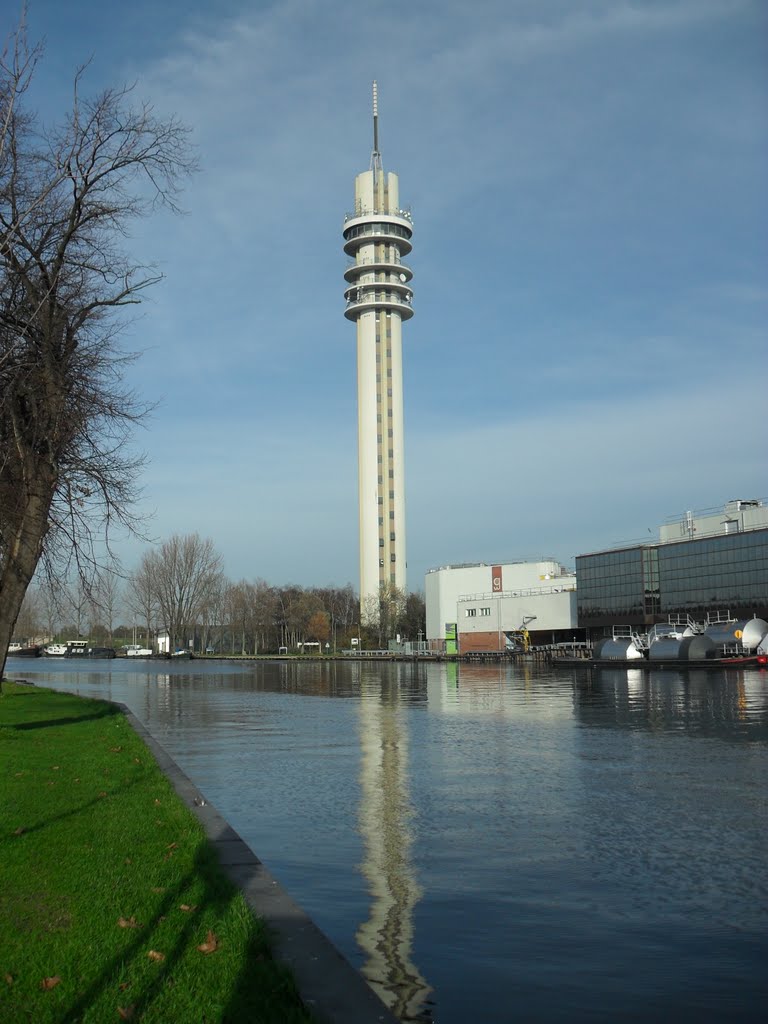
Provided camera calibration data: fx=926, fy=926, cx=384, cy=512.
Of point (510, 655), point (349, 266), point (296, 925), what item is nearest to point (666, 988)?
point (296, 925)

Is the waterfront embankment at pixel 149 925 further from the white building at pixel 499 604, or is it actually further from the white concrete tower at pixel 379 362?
the white concrete tower at pixel 379 362

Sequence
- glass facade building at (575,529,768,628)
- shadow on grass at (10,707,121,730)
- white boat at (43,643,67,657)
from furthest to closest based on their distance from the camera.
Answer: white boat at (43,643,67,657)
glass facade building at (575,529,768,628)
shadow on grass at (10,707,121,730)

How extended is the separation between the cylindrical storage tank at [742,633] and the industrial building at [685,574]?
8.15 metres

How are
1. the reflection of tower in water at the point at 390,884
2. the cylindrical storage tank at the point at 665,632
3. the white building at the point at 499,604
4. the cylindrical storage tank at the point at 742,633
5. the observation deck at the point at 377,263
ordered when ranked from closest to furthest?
the reflection of tower in water at the point at 390,884 → the cylindrical storage tank at the point at 742,633 → the cylindrical storage tank at the point at 665,632 → the white building at the point at 499,604 → the observation deck at the point at 377,263

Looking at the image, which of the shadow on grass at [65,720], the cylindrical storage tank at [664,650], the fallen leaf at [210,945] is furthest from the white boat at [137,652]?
the fallen leaf at [210,945]

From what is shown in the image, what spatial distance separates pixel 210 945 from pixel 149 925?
0.61m

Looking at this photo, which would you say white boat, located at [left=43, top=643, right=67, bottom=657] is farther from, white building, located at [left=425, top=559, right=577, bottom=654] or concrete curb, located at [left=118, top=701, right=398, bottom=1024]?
concrete curb, located at [left=118, top=701, right=398, bottom=1024]

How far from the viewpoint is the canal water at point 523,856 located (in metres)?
5.97

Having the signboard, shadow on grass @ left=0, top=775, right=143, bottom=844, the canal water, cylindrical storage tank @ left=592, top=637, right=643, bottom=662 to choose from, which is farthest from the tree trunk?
the signboard

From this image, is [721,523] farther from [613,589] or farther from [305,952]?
[305,952]

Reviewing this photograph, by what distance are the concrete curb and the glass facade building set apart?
73169 mm

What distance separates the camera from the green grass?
479 cm

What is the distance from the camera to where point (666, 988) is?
591 centimetres

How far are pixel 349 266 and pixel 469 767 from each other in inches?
4360
